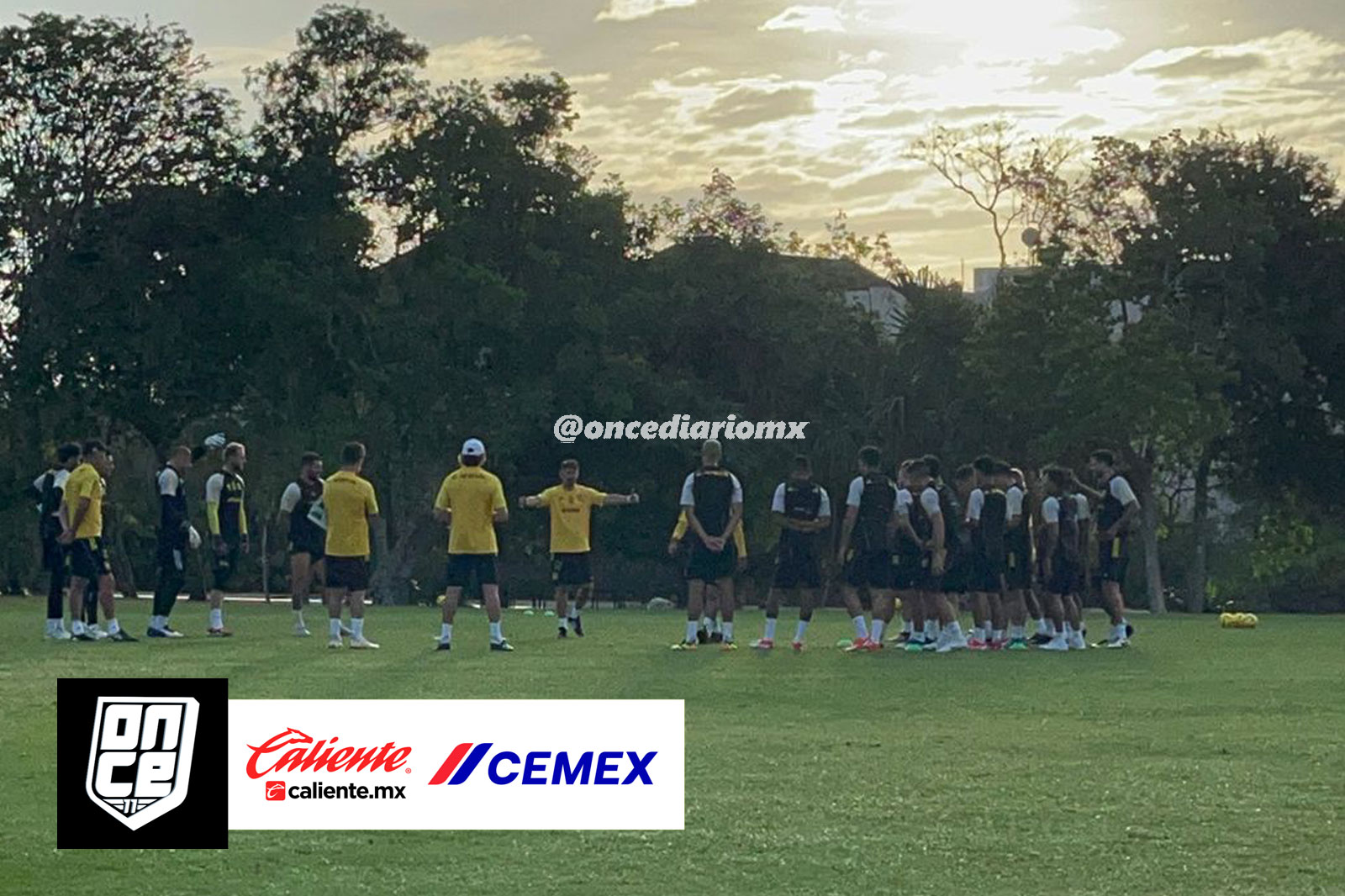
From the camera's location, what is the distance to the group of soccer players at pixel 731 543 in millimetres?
25328

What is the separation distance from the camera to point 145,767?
10047 mm

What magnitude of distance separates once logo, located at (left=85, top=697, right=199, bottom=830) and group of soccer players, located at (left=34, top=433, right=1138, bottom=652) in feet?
46.3

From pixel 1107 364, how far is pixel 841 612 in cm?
1035

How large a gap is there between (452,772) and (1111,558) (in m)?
17.2

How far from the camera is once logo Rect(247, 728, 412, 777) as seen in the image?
36.6ft

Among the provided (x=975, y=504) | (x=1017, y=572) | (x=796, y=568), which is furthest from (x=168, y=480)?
(x=1017, y=572)

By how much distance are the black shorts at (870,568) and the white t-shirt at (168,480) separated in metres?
7.42

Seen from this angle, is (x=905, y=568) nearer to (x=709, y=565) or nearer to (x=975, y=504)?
(x=975, y=504)

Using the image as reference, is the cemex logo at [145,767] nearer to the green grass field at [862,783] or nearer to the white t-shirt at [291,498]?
the green grass field at [862,783]

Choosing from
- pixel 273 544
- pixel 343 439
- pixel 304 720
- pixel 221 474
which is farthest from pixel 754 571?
pixel 304 720

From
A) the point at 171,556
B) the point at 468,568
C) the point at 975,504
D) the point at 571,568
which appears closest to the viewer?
the point at 468,568

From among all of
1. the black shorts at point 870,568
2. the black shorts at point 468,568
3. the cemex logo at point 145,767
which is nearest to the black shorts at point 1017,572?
the black shorts at point 870,568

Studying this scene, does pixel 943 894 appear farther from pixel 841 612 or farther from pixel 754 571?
pixel 754 571

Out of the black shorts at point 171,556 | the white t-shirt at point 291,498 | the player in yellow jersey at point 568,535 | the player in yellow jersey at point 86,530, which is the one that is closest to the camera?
the player in yellow jersey at point 86,530
